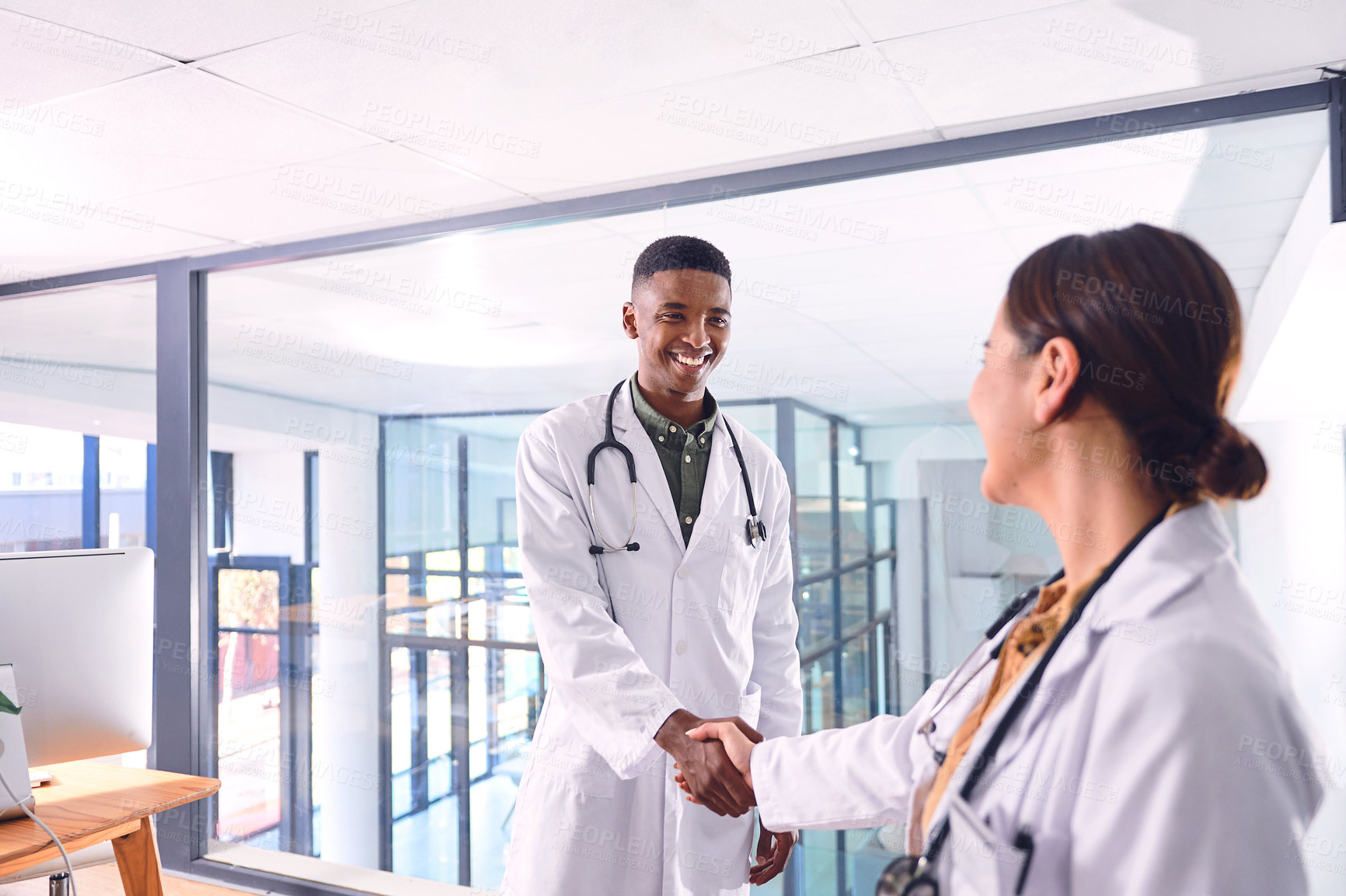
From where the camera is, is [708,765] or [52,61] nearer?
[708,765]

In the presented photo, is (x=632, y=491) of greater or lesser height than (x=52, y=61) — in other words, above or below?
below

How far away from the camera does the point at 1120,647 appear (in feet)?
2.61

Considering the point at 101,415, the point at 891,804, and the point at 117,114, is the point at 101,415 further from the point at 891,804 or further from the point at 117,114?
the point at 891,804

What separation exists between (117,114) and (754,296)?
1.70 metres

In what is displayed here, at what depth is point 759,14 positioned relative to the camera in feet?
5.62

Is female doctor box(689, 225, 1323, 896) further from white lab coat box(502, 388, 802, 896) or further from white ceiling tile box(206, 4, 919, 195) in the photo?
white ceiling tile box(206, 4, 919, 195)

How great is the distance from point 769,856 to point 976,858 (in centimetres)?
102

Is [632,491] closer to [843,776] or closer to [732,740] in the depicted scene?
[732,740]

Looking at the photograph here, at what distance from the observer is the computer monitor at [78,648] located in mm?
1822

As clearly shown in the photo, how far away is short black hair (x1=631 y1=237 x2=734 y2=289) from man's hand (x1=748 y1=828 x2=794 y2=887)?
44.5 inches

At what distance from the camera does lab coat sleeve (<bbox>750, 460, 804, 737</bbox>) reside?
1.86 m

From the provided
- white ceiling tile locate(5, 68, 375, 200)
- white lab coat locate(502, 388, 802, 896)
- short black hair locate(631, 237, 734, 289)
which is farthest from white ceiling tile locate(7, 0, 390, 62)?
white lab coat locate(502, 388, 802, 896)

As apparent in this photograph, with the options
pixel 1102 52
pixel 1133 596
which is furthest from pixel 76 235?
pixel 1133 596

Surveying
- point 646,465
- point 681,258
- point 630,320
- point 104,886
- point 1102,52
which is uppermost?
point 1102,52
